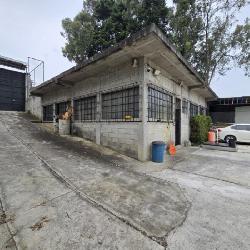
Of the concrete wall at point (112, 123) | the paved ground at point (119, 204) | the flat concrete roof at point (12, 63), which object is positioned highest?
the flat concrete roof at point (12, 63)

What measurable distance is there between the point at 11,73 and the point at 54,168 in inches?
644

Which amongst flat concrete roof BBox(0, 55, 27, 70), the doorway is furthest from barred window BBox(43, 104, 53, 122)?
the doorway

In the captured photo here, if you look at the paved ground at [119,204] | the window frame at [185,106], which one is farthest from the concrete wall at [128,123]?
the paved ground at [119,204]

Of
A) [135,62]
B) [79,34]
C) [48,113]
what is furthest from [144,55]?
[79,34]

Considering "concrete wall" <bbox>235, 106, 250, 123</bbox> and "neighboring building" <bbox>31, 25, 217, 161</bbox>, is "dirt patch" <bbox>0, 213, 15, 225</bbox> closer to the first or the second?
"neighboring building" <bbox>31, 25, 217, 161</bbox>

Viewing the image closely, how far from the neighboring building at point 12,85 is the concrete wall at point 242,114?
869 inches

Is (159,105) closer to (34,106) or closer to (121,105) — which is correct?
(121,105)

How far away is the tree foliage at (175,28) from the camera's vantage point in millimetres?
15367

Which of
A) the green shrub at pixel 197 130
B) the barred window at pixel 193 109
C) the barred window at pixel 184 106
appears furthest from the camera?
the barred window at pixel 193 109

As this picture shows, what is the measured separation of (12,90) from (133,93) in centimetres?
1535

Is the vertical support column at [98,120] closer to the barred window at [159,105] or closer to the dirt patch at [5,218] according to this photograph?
the barred window at [159,105]

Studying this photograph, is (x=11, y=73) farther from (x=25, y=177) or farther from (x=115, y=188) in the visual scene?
(x=115, y=188)

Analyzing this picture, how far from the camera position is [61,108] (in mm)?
12008

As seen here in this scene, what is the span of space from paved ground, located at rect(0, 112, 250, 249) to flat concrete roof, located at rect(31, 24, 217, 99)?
3.95 meters
